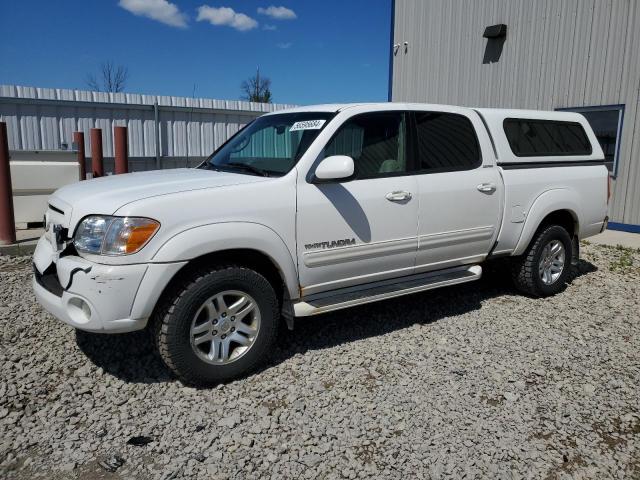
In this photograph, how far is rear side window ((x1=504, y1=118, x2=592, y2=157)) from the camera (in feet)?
16.7

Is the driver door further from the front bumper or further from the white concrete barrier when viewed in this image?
the white concrete barrier

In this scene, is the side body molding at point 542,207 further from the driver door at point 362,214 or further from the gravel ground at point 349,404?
the driver door at point 362,214

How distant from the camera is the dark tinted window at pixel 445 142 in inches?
175

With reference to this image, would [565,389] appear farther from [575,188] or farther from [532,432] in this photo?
[575,188]

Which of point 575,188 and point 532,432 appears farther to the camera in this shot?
point 575,188

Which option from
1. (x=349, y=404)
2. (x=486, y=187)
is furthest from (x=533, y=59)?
(x=349, y=404)

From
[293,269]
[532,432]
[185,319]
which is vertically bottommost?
[532,432]

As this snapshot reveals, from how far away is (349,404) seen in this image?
3346mm

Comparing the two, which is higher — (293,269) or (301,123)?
(301,123)

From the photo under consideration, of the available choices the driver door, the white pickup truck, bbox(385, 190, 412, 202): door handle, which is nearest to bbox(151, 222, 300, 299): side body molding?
the white pickup truck

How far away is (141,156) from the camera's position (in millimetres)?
12391

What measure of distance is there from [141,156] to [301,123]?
922 cm

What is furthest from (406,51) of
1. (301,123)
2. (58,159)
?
(301,123)

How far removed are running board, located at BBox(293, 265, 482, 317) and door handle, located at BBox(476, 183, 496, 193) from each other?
71cm
